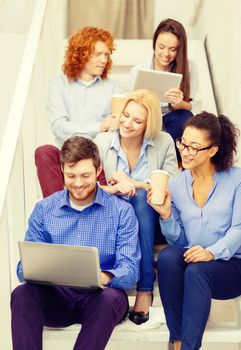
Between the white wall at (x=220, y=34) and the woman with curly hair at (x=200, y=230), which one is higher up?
the white wall at (x=220, y=34)

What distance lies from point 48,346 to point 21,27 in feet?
7.93

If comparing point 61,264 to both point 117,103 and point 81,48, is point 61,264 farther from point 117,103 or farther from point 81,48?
point 81,48

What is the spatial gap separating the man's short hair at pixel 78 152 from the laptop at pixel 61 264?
352mm

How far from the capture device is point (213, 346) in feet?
17.5

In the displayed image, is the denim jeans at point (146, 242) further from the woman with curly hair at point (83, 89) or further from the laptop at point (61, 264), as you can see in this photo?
the woman with curly hair at point (83, 89)

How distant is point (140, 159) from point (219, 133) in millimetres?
432

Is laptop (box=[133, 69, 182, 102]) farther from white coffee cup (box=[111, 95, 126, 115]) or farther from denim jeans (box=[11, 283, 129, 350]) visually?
denim jeans (box=[11, 283, 129, 350])

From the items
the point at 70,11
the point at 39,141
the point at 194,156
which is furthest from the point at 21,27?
the point at 194,156

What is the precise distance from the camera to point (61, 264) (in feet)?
9.67

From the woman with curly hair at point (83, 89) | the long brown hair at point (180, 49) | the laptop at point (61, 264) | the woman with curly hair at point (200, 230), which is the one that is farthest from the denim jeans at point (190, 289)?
the long brown hair at point (180, 49)

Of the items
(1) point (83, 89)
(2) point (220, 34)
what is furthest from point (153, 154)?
(2) point (220, 34)

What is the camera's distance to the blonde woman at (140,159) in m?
3.24

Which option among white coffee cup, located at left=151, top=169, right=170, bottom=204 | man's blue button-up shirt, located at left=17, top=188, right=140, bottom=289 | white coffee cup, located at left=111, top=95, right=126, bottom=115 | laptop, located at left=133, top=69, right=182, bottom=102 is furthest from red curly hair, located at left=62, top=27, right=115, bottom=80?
white coffee cup, located at left=151, top=169, right=170, bottom=204

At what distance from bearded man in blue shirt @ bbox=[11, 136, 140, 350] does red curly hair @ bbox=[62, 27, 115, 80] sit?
85cm
